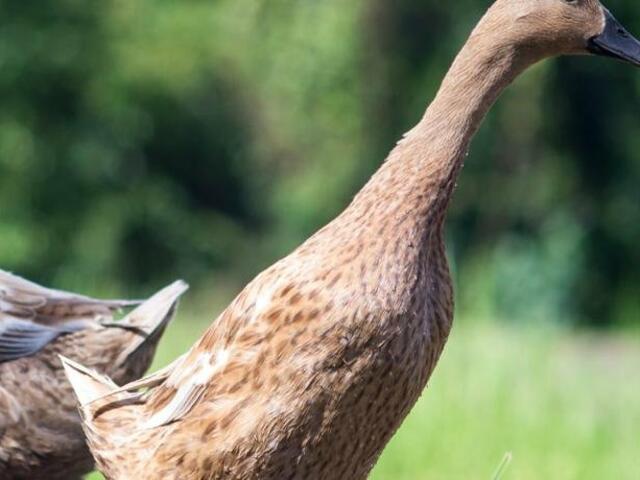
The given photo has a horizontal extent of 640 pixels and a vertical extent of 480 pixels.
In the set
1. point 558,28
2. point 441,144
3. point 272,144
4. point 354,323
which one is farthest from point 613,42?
point 272,144

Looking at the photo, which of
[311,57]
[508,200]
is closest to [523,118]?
[508,200]

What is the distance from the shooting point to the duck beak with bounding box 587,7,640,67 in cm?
454

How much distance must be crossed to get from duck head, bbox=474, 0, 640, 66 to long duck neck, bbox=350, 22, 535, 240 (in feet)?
0.12

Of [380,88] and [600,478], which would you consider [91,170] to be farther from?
[600,478]

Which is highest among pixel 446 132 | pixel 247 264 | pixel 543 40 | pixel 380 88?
pixel 380 88

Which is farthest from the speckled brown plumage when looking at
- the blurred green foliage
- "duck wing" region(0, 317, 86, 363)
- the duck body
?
the blurred green foliage

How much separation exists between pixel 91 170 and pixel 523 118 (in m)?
7.86

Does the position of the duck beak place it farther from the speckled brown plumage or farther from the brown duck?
the brown duck

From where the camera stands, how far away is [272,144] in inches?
1406

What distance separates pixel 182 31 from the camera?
31.0 meters

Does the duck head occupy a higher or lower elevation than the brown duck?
higher

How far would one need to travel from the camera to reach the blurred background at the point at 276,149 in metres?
22.1

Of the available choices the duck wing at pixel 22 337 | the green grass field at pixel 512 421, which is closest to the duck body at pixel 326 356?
the duck wing at pixel 22 337

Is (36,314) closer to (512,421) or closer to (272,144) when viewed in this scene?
(512,421)
